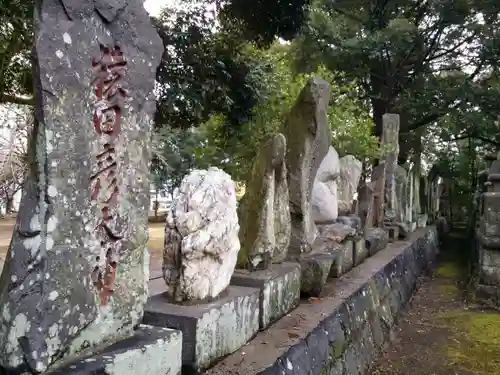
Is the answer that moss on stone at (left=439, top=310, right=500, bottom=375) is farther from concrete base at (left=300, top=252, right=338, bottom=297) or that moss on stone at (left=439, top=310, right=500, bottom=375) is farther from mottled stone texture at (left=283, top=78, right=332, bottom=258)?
mottled stone texture at (left=283, top=78, right=332, bottom=258)

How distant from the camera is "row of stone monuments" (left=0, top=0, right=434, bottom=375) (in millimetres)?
1826

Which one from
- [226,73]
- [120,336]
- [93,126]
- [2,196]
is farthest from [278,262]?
[2,196]

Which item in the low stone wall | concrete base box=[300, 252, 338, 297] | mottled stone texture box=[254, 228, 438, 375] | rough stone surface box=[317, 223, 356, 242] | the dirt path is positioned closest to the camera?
the low stone wall

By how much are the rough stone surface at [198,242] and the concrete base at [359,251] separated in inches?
131

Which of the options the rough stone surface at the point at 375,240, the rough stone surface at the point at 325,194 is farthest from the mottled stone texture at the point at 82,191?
the rough stone surface at the point at 375,240

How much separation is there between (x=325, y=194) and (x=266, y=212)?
227cm

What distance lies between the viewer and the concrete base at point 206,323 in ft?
8.21

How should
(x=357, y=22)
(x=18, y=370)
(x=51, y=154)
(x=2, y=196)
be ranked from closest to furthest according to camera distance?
1. (x=18, y=370)
2. (x=51, y=154)
3. (x=357, y=22)
4. (x=2, y=196)

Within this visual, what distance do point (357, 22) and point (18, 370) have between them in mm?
14420

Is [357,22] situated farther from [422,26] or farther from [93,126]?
[93,126]

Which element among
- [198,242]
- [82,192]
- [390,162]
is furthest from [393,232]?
[82,192]

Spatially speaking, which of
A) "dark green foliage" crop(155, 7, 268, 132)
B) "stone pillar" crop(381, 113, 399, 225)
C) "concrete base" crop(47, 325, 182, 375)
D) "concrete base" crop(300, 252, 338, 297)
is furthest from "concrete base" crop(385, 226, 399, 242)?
"concrete base" crop(47, 325, 182, 375)

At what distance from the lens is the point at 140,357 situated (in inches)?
82.3

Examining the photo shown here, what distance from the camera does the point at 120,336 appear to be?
2191mm
